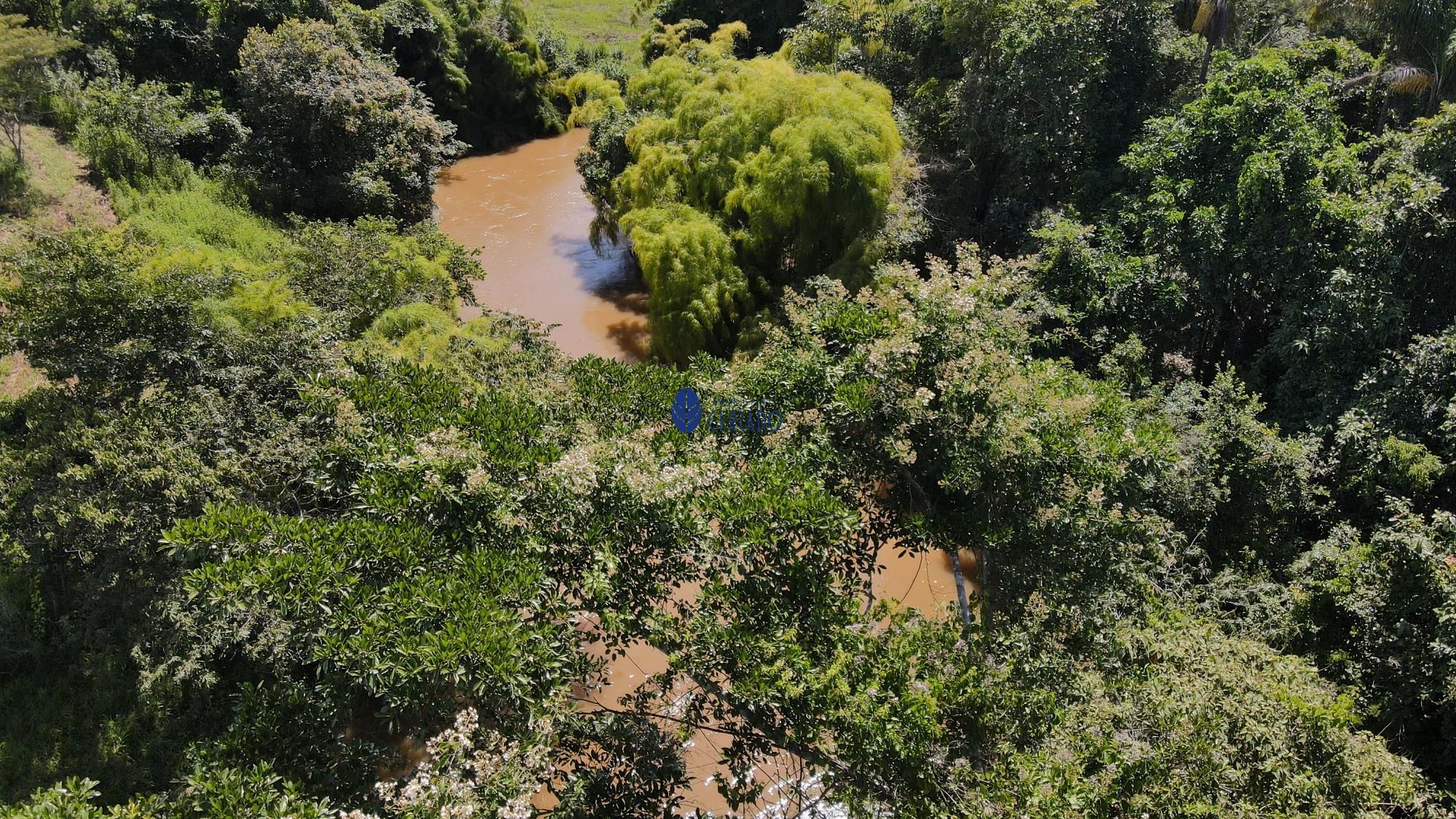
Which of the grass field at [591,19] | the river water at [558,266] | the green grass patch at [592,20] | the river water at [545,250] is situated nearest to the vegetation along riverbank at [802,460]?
the river water at [558,266]

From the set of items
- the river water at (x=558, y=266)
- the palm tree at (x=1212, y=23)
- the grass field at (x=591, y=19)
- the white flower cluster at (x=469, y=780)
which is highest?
the palm tree at (x=1212, y=23)

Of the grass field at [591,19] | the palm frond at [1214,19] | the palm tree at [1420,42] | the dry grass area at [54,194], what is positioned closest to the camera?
the palm tree at [1420,42]

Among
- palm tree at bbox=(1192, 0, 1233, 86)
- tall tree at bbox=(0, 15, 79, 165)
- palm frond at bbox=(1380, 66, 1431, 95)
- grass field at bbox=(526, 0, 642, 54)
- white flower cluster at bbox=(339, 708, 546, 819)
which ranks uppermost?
palm tree at bbox=(1192, 0, 1233, 86)

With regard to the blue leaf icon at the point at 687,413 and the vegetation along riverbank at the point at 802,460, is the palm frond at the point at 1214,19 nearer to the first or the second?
the vegetation along riverbank at the point at 802,460

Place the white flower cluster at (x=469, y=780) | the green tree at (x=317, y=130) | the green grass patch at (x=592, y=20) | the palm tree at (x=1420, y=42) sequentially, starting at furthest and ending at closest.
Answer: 1. the green grass patch at (x=592, y=20)
2. the green tree at (x=317, y=130)
3. the palm tree at (x=1420, y=42)
4. the white flower cluster at (x=469, y=780)

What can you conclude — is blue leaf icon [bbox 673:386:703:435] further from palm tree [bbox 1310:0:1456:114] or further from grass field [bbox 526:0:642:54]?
grass field [bbox 526:0:642:54]

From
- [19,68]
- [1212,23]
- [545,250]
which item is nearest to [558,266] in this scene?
[545,250]

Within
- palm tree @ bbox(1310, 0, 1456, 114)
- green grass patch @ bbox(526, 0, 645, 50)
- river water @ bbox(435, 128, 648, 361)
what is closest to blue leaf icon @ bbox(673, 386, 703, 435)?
river water @ bbox(435, 128, 648, 361)

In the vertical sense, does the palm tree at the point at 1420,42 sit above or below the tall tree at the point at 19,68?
above
